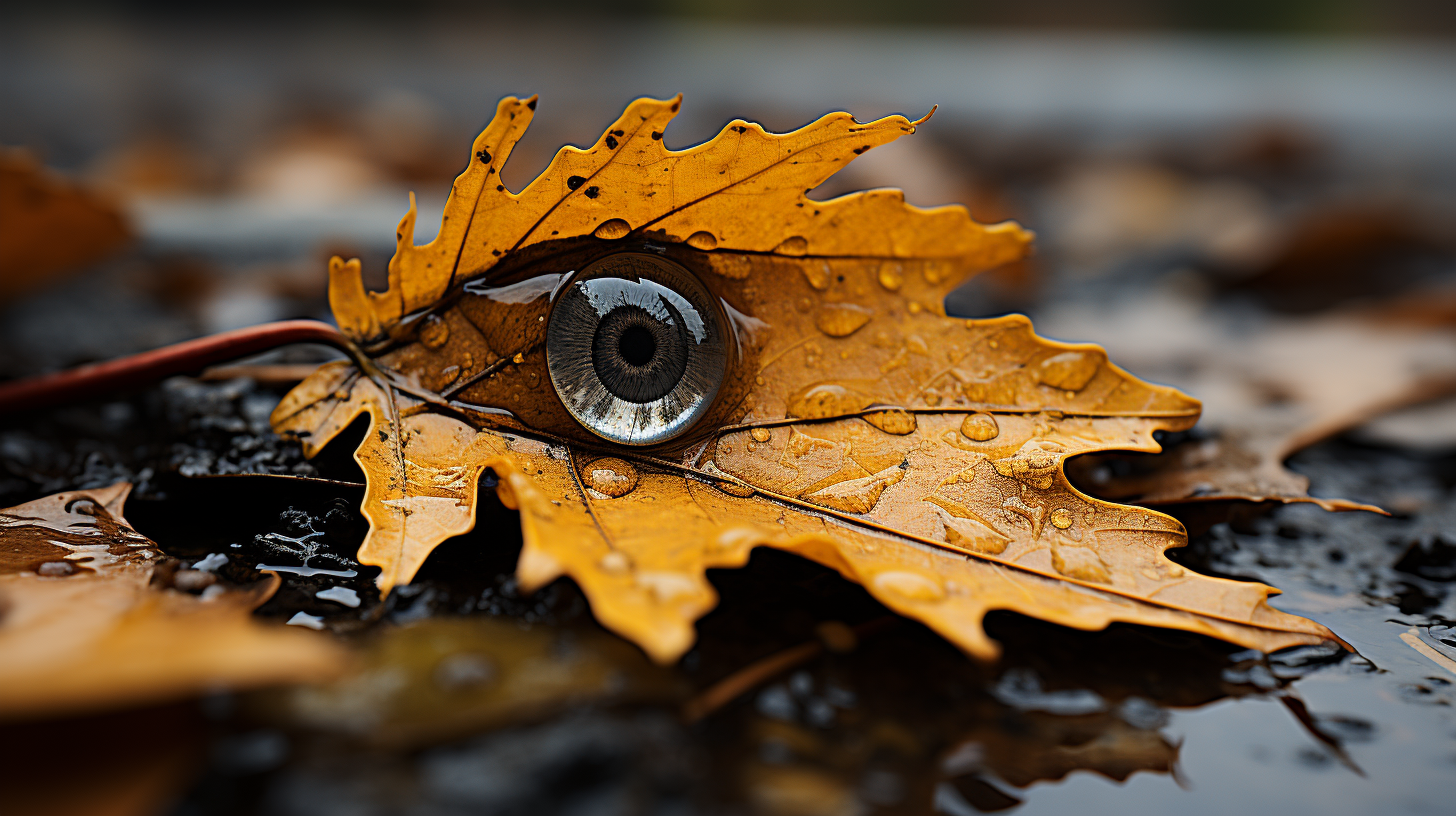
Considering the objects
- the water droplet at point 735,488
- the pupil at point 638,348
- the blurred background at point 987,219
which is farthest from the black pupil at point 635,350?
the blurred background at point 987,219

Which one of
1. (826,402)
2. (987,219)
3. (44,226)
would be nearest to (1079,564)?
(826,402)

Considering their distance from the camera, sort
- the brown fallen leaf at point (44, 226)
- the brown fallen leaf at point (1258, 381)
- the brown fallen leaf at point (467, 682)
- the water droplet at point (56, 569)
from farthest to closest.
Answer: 1. the brown fallen leaf at point (44, 226)
2. the brown fallen leaf at point (1258, 381)
3. the water droplet at point (56, 569)
4. the brown fallen leaf at point (467, 682)

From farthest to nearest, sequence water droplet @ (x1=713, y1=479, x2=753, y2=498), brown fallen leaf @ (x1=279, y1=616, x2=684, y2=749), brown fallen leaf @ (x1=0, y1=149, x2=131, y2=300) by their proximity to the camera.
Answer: brown fallen leaf @ (x1=0, y1=149, x2=131, y2=300)
water droplet @ (x1=713, y1=479, x2=753, y2=498)
brown fallen leaf @ (x1=279, y1=616, x2=684, y2=749)

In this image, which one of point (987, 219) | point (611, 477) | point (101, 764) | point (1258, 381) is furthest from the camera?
point (987, 219)

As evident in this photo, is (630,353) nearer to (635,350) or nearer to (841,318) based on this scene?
(635,350)

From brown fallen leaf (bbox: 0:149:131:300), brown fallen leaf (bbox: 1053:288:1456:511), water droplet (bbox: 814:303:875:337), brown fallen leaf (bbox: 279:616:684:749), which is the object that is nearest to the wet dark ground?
brown fallen leaf (bbox: 279:616:684:749)

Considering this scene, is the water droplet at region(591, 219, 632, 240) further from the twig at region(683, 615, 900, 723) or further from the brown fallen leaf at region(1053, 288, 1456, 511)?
the brown fallen leaf at region(1053, 288, 1456, 511)

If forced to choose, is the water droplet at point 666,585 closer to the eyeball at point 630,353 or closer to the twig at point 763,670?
the twig at point 763,670
